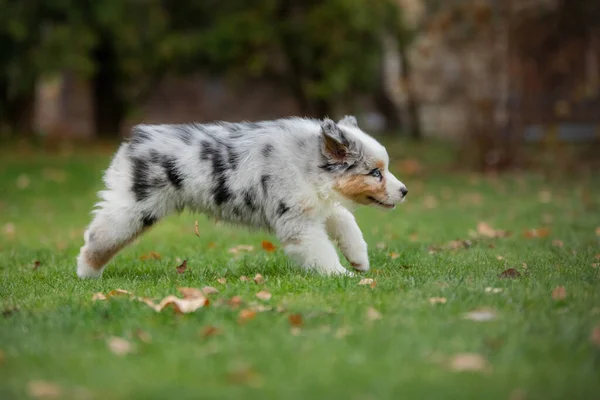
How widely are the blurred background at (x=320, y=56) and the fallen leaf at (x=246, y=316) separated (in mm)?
14468

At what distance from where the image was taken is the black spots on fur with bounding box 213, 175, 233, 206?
7.21 meters

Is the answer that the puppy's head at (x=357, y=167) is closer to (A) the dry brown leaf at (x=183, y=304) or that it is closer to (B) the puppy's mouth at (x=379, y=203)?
(B) the puppy's mouth at (x=379, y=203)

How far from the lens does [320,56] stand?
22.5m

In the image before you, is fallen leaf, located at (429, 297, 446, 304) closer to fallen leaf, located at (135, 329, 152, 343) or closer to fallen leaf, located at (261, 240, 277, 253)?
fallen leaf, located at (135, 329, 152, 343)

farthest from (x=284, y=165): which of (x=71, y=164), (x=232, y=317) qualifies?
(x=71, y=164)

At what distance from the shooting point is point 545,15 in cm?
2120

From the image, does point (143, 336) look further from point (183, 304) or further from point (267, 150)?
point (267, 150)

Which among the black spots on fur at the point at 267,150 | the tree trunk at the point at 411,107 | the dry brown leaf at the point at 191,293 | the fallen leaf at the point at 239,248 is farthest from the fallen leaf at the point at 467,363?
the tree trunk at the point at 411,107

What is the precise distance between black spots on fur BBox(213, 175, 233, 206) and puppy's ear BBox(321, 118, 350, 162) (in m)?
0.85

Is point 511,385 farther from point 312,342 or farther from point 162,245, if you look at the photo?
point 162,245

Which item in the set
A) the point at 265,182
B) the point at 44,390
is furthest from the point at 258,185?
the point at 44,390

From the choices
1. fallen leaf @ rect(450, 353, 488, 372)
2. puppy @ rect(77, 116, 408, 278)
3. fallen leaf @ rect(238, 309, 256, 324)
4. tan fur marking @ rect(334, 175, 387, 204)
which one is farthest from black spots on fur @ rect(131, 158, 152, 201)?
fallen leaf @ rect(450, 353, 488, 372)

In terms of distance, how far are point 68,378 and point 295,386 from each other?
1118 millimetres

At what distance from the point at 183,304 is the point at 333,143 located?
212cm
